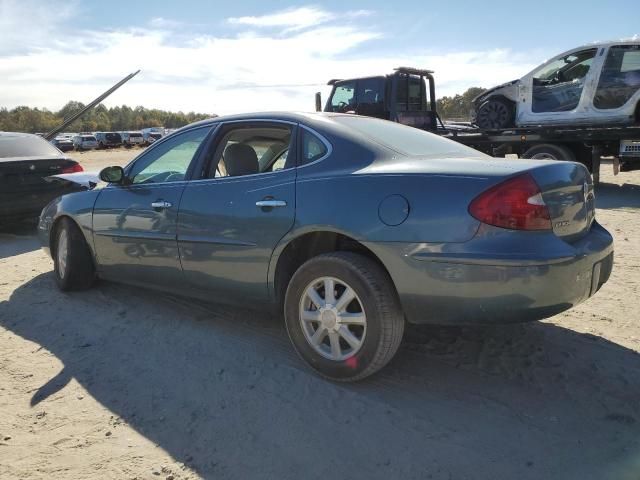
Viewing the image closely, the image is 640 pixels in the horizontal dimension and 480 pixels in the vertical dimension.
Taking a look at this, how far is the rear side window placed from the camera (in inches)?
132

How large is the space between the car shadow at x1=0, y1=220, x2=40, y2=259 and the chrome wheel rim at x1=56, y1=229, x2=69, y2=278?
2250 mm

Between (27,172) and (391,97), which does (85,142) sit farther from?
(27,172)

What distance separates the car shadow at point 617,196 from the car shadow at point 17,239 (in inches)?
332

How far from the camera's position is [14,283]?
18.1 feet

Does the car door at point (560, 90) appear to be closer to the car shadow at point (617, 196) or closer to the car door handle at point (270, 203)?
the car shadow at point (617, 196)

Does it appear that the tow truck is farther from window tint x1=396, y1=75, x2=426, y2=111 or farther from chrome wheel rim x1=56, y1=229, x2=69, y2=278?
chrome wheel rim x1=56, y1=229, x2=69, y2=278

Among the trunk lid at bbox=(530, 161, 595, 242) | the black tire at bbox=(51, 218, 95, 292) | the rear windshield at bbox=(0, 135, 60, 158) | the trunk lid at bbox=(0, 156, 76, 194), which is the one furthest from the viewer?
the rear windshield at bbox=(0, 135, 60, 158)

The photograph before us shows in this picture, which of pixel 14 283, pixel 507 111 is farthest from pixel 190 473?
pixel 507 111

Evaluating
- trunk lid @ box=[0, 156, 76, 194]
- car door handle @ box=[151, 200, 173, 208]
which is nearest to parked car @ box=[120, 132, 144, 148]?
trunk lid @ box=[0, 156, 76, 194]

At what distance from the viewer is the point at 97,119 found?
→ 94.4m

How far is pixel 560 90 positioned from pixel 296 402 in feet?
33.7

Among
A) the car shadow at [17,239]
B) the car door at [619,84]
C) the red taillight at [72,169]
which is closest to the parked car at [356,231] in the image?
the car shadow at [17,239]

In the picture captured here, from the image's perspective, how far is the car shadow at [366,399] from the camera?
2479mm

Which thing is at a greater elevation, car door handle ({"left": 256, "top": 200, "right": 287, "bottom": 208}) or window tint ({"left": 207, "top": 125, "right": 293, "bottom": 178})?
window tint ({"left": 207, "top": 125, "right": 293, "bottom": 178})
